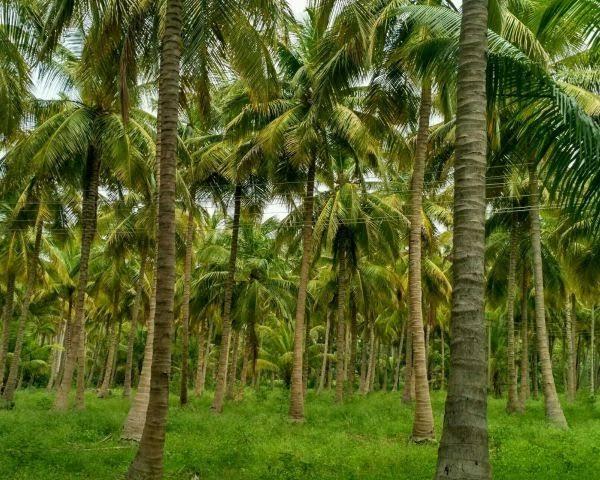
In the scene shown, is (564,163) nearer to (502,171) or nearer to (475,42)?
(475,42)

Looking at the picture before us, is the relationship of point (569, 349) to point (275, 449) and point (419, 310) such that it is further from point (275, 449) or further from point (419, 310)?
point (275, 449)

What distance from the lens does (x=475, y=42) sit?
6602mm

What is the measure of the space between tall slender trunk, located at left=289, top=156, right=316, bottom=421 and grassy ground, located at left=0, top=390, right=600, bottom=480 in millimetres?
607

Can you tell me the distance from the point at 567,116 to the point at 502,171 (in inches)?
410

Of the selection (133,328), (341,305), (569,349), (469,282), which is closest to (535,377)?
(569,349)

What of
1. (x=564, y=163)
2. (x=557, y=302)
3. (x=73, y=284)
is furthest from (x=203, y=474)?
(x=557, y=302)

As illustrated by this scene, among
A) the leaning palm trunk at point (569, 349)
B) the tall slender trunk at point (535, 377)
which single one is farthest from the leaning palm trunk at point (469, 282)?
the tall slender trunk at point (535, 377)

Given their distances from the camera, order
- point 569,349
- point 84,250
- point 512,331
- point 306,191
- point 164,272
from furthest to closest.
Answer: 1. point 569,349
2. point 512,331
3. point 306,191
4. point 84,250
5. point 164,272

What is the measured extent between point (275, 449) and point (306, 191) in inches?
372

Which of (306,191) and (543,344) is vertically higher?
(306,191)

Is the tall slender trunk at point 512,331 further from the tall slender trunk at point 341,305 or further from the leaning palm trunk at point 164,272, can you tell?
the leaning palm trunk at point 164,272

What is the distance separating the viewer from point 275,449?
12.7 metres

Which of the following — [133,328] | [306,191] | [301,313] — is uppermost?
[306,191]

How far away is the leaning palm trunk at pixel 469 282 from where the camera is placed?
18.3 feet
